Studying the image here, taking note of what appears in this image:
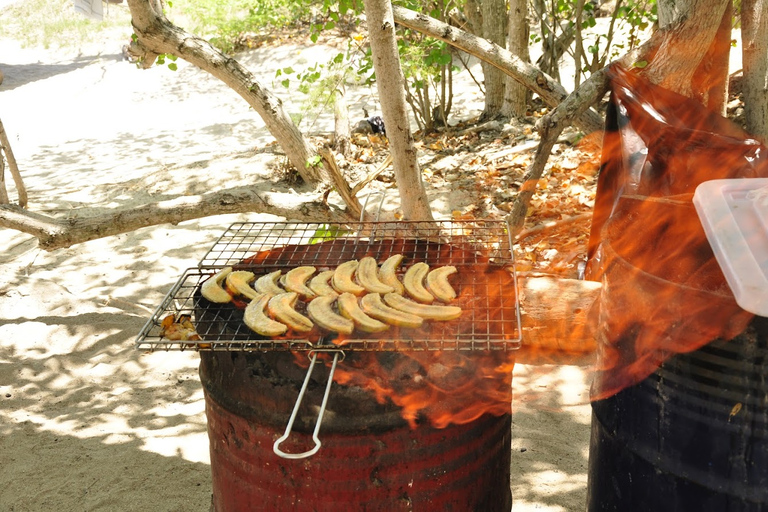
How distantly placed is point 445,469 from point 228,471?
856 millimetres

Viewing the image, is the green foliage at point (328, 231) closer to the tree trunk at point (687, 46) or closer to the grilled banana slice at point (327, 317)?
the grilled banana slice at point (327, 317)

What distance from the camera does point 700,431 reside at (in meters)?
2.12

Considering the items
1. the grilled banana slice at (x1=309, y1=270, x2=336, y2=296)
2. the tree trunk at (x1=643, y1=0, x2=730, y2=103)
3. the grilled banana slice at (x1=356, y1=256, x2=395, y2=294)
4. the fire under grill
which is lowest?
the fire under grill

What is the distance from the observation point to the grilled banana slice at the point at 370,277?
280 cm

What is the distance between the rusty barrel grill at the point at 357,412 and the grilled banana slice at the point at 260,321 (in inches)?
→ 1.7

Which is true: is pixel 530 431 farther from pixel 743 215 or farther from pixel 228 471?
pixel 743 215

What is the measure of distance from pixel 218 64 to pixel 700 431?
440 cm

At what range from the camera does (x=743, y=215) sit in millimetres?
2146

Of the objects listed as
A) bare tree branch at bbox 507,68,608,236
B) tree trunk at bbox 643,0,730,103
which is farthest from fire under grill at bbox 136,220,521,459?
tree trunk at bbox 643,0,730,103

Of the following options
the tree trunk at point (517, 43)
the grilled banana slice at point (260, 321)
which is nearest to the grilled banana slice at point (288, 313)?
the grilled banana slice at point (260, 321)

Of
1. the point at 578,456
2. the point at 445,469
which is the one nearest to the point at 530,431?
the point at 578,456

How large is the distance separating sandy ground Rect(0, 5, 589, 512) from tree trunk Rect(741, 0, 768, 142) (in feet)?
7.73

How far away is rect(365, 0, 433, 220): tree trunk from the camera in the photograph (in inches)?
175

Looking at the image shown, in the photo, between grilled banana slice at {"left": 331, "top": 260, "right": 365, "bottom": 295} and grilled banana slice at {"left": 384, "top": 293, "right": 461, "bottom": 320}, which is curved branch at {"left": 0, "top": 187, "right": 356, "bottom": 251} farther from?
grilled banana slice at {"left": 384, "top": 293, "right": 461, "bottom": 320}
